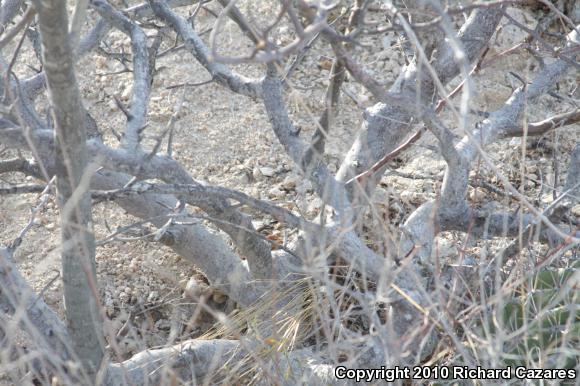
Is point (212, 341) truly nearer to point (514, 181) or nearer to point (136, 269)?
point (136, 269)

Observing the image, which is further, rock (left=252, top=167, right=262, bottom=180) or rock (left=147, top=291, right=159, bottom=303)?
rock (left=252, top=167, right=262, bottom=180)

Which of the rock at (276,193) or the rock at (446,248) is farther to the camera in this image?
the rock at (276,193)

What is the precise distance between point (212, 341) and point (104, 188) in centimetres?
58

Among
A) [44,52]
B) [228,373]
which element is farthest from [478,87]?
[44,52]

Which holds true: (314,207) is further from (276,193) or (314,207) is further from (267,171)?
(267,171)

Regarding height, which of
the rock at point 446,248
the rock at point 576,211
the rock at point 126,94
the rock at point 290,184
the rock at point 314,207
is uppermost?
the rock at point 126,94

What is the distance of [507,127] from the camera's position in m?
2.31

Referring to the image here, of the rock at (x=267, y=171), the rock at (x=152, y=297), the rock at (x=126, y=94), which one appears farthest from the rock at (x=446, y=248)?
the rock at (x=126, y=94)

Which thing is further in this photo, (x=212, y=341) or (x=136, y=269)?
(x=136, y=269)

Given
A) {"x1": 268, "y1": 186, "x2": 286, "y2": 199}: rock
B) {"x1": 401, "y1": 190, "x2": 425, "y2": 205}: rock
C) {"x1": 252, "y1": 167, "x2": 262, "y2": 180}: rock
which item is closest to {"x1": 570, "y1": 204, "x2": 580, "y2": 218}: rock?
{"x1": 401, "y1": 190, "x2": 425, "y2": 205}: rock

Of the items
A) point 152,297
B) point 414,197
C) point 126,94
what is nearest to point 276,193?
point 414,197

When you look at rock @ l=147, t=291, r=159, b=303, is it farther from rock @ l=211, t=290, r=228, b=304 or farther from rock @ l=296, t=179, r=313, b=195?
rock @ l=296, t=179, r=313, b=195

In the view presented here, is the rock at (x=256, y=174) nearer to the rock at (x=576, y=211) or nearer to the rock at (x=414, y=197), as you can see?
the rock at (x=414, y=197)

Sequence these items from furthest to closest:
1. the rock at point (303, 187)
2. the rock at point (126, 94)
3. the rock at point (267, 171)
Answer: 1. the rock at point (126, 94)
2. the rock at point (267, 171)
3. the rock at point (303, 187)
